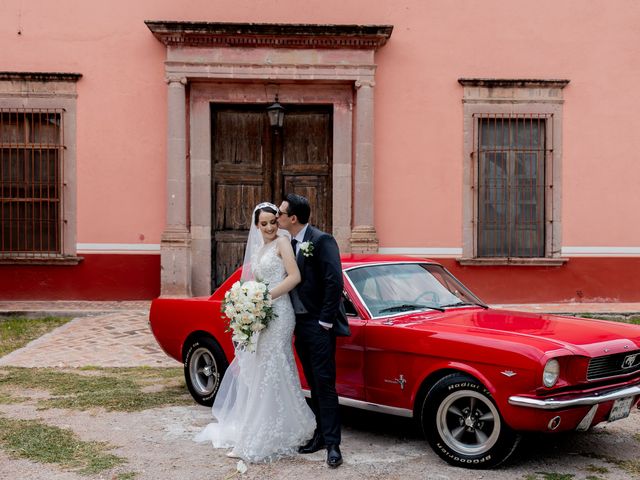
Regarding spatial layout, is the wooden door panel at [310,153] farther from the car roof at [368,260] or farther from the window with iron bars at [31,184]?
the car roof at [368,260]

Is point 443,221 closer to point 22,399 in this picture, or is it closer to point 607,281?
point 607,281

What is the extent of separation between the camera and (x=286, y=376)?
17.1ft

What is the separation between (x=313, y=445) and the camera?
16.7 feet

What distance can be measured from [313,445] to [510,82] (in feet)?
29.7

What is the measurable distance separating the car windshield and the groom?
46 centimetres

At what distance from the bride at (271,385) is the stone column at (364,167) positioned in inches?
279

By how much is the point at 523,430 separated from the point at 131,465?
2.44m

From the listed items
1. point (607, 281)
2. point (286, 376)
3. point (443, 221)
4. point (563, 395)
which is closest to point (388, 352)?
point (286, 376)

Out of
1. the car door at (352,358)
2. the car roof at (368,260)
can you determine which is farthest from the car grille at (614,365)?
the car roof at (368,260)

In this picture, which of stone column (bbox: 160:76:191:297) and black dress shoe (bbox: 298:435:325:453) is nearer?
black dress shoe (bbox: 298:435:325:453)

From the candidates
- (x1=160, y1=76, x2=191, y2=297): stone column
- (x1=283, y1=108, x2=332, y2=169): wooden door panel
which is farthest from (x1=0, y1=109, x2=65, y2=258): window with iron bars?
(x1=283, y1=108, x2=332, y2=169): wooden door panel

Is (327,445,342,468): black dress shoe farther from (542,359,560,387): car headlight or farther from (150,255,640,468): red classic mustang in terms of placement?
(542,359,560,387): car headlight

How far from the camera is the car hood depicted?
4.60 metres

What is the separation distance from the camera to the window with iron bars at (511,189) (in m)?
12.7
